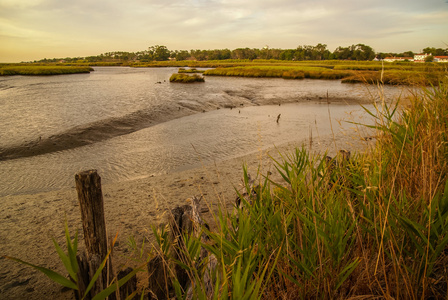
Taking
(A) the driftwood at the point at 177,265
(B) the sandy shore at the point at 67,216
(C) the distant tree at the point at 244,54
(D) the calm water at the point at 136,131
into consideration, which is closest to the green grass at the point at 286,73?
(D) the calm water at the point at 136,131

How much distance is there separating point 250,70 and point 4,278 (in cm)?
5041

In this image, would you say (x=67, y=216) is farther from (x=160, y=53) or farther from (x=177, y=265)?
(x=160, y=53)

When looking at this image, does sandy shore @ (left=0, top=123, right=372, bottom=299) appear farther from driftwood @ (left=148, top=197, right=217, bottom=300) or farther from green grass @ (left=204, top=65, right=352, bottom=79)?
green grass @ (left=204, top=65, right=352, bottom=79)

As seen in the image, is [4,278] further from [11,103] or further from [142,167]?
[11,103]

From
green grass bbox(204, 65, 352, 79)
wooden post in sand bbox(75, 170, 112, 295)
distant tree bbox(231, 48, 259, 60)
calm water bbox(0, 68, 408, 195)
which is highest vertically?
distant tree bbox(231, 48, 259, 60)

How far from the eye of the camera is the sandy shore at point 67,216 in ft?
12.2

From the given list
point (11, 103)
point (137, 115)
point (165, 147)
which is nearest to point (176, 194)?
point (165, 147)

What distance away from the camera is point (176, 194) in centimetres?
637

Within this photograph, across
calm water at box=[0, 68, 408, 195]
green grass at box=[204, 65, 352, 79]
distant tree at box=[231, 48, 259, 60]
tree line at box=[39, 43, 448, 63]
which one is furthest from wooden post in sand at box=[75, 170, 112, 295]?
distant tree at box=[231, 48, 259, 60]

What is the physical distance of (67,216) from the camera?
17.9ft

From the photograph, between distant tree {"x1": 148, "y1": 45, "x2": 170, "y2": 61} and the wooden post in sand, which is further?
distant tree {"x1": 148, "y1": 45, "x2": 170, "y2": 61}

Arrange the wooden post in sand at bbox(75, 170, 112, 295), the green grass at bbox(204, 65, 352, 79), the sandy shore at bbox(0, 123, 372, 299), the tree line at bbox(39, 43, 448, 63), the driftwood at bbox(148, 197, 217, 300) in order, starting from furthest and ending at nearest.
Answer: the tree line at bbox(39, 43, 448, 63), the green grass at bbox(204, 65, 352, 79), the sandy shore at bbox(0, 123, 372, 299), the wooden post in sand at bbox(75, 170, 112, 295), the driftwood at bbox(148, 197, 217, 300)

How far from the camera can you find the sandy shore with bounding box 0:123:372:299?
12.2 feet

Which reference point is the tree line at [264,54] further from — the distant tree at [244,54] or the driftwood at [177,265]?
the driftwood at [177,265]
